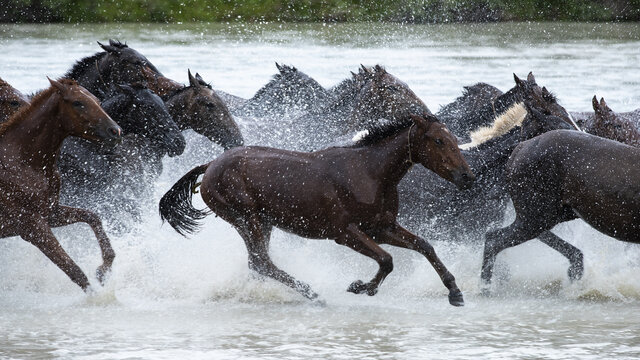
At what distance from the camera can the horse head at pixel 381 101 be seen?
27.6 ft

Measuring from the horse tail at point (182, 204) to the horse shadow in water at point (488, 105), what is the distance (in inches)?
85.3

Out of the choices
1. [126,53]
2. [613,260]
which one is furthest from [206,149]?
[613,260]

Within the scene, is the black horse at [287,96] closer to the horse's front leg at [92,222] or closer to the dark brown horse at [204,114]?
the dark brown horse at [204,114]

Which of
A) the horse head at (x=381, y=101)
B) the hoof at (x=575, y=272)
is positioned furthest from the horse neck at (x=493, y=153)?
the horse head at (x=381, y=101)

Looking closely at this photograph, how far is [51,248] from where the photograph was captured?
6.43m

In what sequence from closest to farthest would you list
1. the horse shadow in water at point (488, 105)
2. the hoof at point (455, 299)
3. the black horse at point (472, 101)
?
1. the hoof at point (455, 299)
2. the horse shadow in water at point (488, 105)
3. the black horse at point (472, 101)

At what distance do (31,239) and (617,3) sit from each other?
90.2ft

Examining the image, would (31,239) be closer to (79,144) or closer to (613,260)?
(79,144)

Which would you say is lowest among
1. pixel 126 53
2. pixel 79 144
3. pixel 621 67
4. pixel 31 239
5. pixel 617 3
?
pixel 31 239

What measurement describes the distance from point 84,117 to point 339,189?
1352 millimetres

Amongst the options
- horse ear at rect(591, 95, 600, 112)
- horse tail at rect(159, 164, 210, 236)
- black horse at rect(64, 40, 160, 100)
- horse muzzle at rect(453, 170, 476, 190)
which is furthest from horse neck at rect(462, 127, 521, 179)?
black horse at rect(64, 40, 160, 100)

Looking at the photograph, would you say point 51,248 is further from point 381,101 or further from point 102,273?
point 381,101

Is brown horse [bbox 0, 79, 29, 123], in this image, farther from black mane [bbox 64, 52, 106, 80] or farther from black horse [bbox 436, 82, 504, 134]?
black horse [bbox 436, 82, 504, 134]

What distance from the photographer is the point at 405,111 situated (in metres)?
8.27
